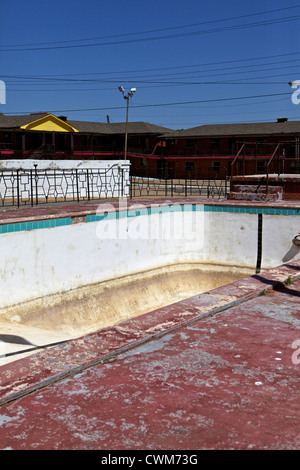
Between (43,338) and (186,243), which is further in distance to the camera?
(186,243)

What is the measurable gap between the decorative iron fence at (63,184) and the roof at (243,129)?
78.5 feet

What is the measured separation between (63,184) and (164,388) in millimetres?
20271

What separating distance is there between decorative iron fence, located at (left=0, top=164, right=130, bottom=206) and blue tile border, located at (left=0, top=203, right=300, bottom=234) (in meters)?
5.73

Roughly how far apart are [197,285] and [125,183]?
408 inches

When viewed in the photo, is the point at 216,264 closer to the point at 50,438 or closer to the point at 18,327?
the point at 18,327

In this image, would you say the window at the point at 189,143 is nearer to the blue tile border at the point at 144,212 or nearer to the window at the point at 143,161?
the window at the point at 143,161

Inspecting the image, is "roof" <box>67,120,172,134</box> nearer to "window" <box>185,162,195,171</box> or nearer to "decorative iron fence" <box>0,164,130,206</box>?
"window" <box>185,162,195,171</box>

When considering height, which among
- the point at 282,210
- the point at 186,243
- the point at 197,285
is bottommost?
the point at 197,285

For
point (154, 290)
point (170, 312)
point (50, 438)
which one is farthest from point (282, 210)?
point (50, 438)

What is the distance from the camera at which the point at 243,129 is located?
47500 millimetres

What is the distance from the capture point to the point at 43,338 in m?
9.34

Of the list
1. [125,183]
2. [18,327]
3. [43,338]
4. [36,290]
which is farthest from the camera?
[125,183]

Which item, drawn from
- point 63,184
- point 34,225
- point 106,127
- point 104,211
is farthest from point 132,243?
point 106,127

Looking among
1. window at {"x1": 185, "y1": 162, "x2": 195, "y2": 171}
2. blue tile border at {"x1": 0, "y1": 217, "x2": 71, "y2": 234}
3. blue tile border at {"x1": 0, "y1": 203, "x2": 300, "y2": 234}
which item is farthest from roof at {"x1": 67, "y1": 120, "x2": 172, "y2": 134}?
blue tile border at {"x1": 0, "y1": 217, "x2": 71, "y2": 234}
